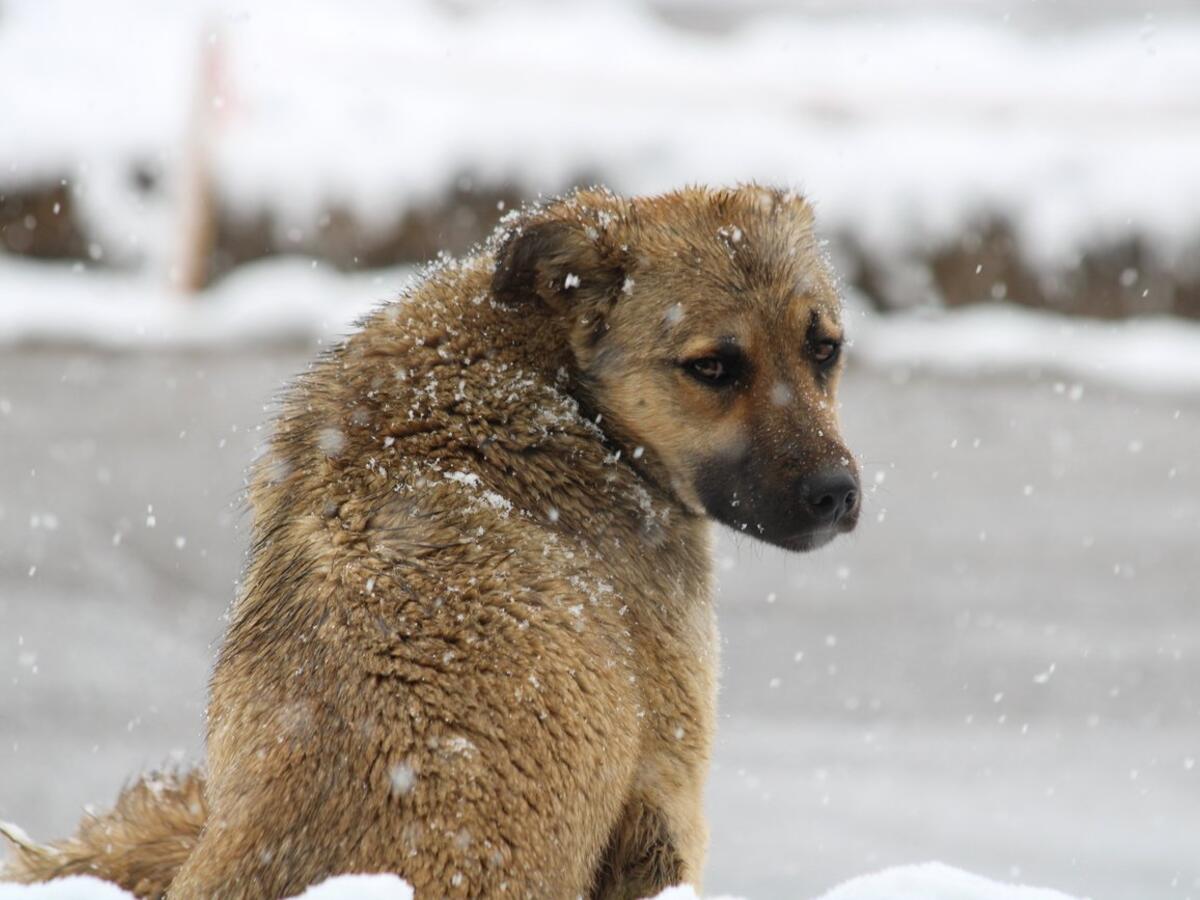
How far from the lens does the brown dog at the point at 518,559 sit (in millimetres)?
2863

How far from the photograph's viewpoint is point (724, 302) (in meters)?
3.84

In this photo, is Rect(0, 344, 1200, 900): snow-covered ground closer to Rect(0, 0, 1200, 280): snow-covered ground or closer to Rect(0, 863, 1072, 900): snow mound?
Rect(0, 0, 1200, 280): snow-covered ground

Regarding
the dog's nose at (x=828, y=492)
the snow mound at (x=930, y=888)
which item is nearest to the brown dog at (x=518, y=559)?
the dog's nose at (x=828, y=492)

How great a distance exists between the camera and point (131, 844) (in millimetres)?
3629

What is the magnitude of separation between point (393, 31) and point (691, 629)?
13109mm

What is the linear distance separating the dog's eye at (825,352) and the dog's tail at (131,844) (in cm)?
188

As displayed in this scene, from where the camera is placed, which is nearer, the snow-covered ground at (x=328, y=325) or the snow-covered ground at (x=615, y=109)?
the snow-covered ground at (x=328, y=325)

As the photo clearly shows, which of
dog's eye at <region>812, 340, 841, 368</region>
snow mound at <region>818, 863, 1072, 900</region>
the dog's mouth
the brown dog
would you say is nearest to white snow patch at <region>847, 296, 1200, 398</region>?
dog's eye at <region>812, 340, 841, 368</region>

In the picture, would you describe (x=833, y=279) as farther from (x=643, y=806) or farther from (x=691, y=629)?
(x=643, y=806)

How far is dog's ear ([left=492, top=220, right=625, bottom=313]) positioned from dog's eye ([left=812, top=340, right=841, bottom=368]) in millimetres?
535

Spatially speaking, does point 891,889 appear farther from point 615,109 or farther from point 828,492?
point 615,109

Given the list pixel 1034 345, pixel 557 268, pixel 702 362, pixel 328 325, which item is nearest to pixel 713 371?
pixel 702 362

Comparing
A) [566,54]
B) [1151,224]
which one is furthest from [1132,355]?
[566,54]

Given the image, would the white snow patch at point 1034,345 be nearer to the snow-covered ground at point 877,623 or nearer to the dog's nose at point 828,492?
the snow-covered ground at point 877,623
